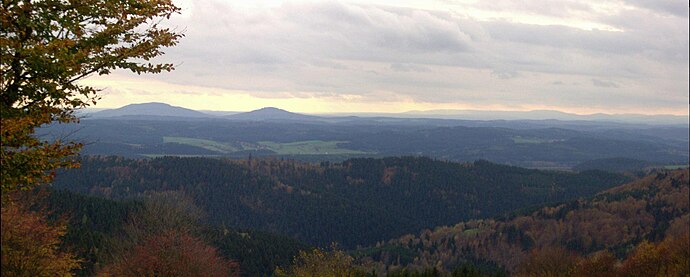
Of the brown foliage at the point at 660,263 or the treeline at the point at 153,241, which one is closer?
the treeline at the point at 153,241

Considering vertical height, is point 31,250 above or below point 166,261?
above

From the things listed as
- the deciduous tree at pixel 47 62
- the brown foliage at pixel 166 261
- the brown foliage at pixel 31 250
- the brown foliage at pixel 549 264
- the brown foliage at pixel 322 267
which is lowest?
the brown foliage at pixel 549 264

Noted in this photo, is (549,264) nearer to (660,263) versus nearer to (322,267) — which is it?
(660,263)

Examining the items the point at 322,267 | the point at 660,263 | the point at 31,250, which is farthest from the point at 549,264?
the point at 31,250

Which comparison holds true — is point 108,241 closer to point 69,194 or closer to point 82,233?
point 82,233

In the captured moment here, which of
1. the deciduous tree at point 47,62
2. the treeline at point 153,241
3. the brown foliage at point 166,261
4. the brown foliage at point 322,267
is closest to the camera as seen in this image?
the deciduous tree at point 47,62

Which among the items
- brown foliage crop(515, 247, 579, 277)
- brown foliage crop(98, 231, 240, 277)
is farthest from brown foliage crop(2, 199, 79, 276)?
brown foliage crop(515, 247, 579, 277)

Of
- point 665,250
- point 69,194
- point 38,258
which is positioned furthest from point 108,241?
point 665,250

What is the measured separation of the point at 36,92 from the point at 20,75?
27.9 inches

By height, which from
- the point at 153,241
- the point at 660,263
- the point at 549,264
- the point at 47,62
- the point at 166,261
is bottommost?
the point at 549,264

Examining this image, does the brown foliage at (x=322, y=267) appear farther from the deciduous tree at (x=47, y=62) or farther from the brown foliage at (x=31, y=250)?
the deciduous tree at (x=47, y=62)

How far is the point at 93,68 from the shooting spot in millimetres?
17703

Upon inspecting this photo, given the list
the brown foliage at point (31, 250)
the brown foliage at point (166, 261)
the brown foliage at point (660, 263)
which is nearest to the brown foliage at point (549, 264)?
the brown foliage at point (660, 263)

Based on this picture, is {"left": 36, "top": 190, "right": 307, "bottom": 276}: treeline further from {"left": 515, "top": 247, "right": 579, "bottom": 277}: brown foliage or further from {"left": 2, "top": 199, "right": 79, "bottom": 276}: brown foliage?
{"left": 515, "top": 247, "right": 579, "bottom": 277}: brown foliage
